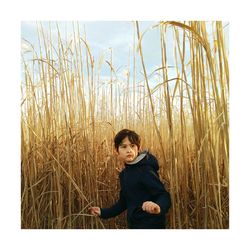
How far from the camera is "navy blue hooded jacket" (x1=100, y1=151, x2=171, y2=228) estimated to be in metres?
2.59

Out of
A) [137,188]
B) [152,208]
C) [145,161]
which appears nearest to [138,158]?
[145,161]

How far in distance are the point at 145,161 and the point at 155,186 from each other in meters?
0.14

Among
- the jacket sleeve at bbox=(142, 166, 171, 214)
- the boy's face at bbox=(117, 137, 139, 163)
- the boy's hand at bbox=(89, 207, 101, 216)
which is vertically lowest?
the boy's hand at bbox=(89, 207, 101, 216)

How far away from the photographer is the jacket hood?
2600 millimetres

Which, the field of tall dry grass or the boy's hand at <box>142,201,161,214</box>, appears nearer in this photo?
the boy's hand at <box>142,201,161,214</box>

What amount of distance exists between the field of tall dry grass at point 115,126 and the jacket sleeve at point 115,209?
40 millimetres

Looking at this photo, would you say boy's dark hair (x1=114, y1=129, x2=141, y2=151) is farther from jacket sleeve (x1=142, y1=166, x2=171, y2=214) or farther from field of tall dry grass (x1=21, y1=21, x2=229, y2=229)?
jacket sleeve (x1=142, y1=166, x2=171, y2=214)

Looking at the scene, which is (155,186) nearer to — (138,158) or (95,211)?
(138,158)

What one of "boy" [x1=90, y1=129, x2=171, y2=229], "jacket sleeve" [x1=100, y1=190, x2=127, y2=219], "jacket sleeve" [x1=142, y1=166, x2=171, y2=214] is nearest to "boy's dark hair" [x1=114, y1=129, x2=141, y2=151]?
"boy" [x1=90, y1=129, x2=171, y2=229]

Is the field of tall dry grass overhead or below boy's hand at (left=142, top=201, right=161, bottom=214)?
overhead

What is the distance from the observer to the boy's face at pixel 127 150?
8.54ft

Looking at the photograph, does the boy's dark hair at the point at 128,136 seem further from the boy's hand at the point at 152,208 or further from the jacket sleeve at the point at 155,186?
the boy's hand at the point at 152,208
